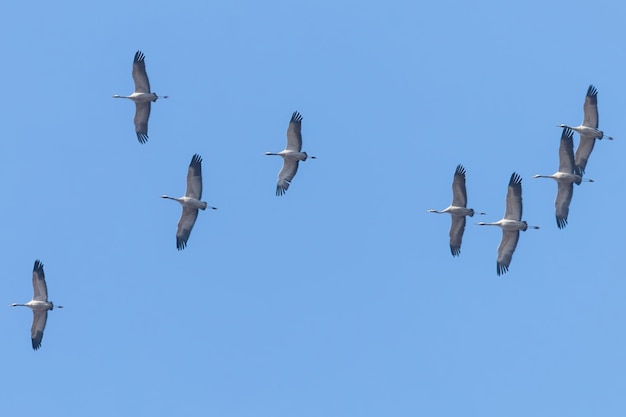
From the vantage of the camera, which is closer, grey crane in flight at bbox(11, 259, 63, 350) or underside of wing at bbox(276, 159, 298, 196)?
grey crane in flight at bbox(11, 259, 63, 350)

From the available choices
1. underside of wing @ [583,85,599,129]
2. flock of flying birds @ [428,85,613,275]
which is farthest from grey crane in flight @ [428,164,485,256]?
underside of wing @ [583,85,599,129]

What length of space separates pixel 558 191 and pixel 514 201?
9.03ft

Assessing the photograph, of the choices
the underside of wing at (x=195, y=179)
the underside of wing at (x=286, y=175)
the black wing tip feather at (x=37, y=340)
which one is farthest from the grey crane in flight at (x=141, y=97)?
the black wing tip feather at (x=37, y=340)

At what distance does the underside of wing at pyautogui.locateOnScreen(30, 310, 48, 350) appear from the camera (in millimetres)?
65312

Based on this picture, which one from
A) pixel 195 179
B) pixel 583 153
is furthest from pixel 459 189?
pixel 195 179

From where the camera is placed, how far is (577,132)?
65.4 meters

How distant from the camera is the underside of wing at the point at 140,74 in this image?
6625 centimetres

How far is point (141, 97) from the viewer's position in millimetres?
66875

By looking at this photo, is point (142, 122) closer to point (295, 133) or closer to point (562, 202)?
point (295, 133)

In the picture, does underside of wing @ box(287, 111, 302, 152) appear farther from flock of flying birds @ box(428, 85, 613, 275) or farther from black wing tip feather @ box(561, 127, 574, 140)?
black wing tip feather @ box(561, 127, 574, 140)

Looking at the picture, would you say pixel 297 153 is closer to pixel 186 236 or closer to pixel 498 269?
pixel 186 236

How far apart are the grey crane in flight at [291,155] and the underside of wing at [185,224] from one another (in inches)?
153

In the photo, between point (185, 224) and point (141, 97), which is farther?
point (141, 97)

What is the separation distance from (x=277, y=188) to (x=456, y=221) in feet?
25.3
